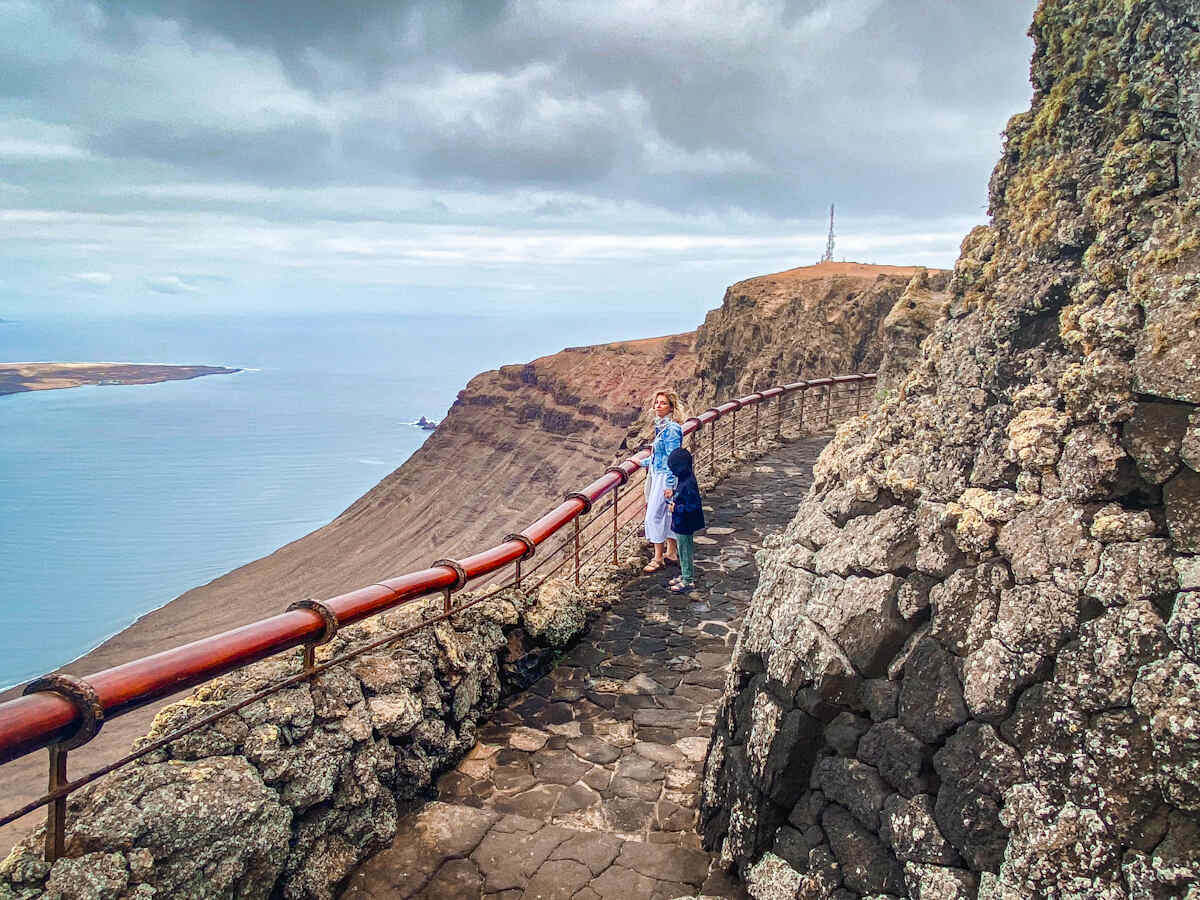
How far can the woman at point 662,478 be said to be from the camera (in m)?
5.89

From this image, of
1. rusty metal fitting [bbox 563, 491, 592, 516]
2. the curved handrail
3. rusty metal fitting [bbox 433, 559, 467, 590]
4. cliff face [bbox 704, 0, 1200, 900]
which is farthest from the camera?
rusty metal fitting [bbox 563, 491, 592, 516]

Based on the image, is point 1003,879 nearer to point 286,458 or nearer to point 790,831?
point 790,831

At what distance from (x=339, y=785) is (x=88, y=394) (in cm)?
20361

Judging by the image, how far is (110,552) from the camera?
74188mm

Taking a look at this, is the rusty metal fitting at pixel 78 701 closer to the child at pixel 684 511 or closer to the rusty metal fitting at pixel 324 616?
the rusty metal fitting at pixel 324 616

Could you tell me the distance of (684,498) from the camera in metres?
5.85

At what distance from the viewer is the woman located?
589 centimetres

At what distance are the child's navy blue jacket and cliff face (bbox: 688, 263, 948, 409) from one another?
25.3 metres

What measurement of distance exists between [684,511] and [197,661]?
13.0 feet

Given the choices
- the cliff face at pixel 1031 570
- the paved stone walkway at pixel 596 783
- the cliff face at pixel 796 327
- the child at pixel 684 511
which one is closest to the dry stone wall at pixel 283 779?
the paved stone walkway at pixel 596 783

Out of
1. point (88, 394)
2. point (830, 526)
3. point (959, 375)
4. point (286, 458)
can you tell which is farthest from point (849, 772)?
point (88, 394)

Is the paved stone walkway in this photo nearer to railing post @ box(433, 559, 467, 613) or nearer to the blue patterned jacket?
railing post @ box(433, 559, 467, 613)

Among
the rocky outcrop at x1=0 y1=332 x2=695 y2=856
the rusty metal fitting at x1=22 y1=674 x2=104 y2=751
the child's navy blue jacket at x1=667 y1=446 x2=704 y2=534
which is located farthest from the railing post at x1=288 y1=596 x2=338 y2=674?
the rocky outcrop at x1=0 y1=332 x2=695 y2=856

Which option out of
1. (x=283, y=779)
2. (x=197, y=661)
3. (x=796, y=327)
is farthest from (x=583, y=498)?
(x=796, y=327)
